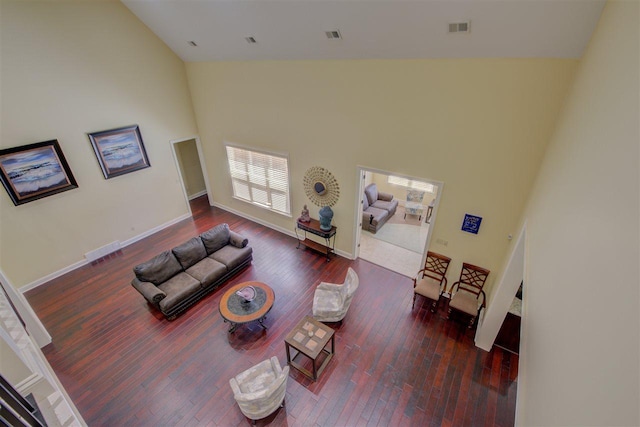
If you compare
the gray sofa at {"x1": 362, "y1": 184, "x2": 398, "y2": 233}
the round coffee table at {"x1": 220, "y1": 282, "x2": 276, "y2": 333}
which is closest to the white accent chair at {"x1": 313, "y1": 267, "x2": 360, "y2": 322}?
the round coffee table at {"x1": 220, "y1": 282, "x2": 276, "y2": 333}

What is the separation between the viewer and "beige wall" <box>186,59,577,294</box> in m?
3.86

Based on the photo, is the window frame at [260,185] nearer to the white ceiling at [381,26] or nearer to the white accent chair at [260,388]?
the white ceiling at [381,26]

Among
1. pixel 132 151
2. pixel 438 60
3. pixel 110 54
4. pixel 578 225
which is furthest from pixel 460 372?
pixel 110 54

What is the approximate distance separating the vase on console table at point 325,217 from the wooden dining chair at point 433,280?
7.13 ft

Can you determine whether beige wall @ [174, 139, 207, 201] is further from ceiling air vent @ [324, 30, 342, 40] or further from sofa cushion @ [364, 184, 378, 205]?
ceiling air vent @ [324, 30, 342, 40]

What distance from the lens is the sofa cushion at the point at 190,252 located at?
5750 mm

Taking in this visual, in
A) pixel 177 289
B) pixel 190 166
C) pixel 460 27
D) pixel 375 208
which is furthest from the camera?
pixel 190 166

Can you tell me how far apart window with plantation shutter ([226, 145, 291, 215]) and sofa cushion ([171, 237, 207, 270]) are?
2206 mm

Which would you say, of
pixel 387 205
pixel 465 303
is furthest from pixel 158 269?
pixel 387 205

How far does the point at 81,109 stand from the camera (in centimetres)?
581

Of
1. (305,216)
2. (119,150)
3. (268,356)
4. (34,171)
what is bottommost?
(268,356)

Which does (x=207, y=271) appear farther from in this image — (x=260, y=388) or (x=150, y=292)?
(x=260, y=388)

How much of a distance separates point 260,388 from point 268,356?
0.77 meters

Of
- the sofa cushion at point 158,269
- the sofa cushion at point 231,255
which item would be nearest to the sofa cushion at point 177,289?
the sofa cushion at point 158,269
